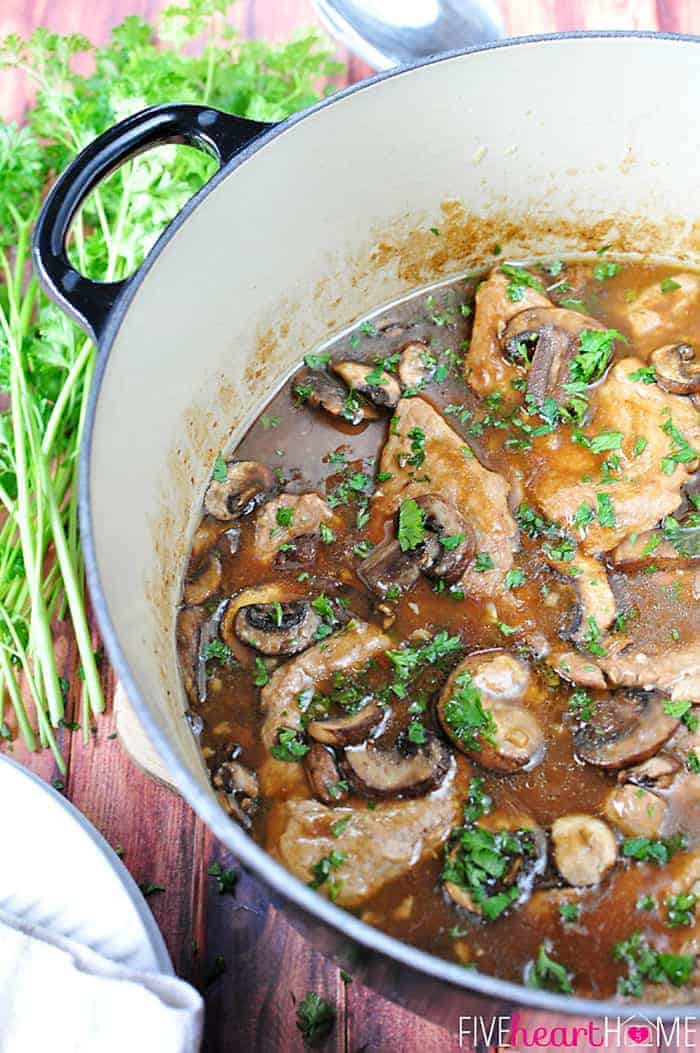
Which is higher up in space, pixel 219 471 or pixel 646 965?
pixel 219 471

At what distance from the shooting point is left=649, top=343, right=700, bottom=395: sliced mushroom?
2.65m

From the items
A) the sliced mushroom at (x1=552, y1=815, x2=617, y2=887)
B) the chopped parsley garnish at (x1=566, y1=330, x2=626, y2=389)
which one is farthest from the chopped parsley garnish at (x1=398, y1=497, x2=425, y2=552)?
the sliced mushroom at (x1=552, y1=815, x2=617, y2=887)

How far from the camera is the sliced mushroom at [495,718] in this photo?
2143 mm

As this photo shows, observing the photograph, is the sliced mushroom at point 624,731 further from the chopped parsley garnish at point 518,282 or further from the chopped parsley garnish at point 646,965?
the chopped parsley garnish at point 518,282

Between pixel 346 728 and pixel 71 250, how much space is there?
1.85m

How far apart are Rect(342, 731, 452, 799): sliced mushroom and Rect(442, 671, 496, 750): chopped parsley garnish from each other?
5 centimetres

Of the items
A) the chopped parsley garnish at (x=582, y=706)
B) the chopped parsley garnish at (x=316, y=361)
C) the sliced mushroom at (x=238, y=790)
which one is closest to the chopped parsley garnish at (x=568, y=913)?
the chopped parsley garnish at (x=582, y=706)

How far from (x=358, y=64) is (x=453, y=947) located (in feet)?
9.25

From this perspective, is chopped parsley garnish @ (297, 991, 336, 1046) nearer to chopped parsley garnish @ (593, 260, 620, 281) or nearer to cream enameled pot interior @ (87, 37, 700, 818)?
cream enameled pot interior @ (87, 37, 700, 818)

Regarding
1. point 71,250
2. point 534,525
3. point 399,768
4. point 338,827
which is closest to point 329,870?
point 338,827

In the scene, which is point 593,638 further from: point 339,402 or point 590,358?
point 339,402

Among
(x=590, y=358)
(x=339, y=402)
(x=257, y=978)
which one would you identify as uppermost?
(x=590, y=358)

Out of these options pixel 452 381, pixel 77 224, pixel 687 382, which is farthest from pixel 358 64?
pixel 687 382

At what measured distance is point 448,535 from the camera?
238cm
